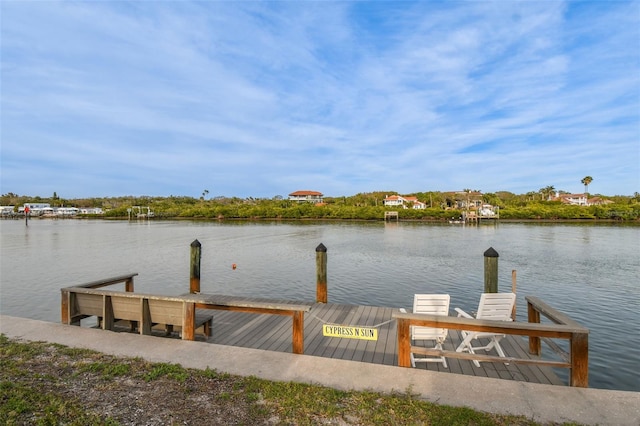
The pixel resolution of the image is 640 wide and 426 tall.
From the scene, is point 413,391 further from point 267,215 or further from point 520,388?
point 267,215

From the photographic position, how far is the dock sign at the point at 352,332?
4535mm

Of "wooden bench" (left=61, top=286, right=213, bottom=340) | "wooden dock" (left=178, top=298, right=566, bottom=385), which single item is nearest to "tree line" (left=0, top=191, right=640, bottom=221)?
"wooden dock" (left=178, top=298, right=566, bottom=385)

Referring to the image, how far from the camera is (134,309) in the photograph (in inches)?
218

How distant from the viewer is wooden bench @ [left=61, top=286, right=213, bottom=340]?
5.30 meters

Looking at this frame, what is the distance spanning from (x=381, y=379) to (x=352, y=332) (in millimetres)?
789

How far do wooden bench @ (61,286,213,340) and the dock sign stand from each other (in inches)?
84.5

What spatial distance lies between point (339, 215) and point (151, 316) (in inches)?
3149

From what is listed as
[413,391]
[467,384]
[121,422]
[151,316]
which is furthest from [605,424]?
[151,316]

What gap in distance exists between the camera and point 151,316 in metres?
5.50

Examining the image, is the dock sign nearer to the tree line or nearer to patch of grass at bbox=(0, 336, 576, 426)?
patch of grass at bbox=(0, 336, 576, 426)

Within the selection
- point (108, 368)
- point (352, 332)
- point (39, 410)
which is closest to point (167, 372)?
point (108, 368)

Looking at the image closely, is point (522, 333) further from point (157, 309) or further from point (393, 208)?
point (393, 208)

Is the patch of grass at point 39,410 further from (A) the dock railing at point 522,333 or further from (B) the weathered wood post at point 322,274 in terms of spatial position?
(B) the weathered wood post at point 322,274

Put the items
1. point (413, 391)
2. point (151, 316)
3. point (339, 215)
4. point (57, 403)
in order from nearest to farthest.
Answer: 1. point (57, 403)
2. point (413, 391)
3. point (151, 316)
4. point (339, 215)
